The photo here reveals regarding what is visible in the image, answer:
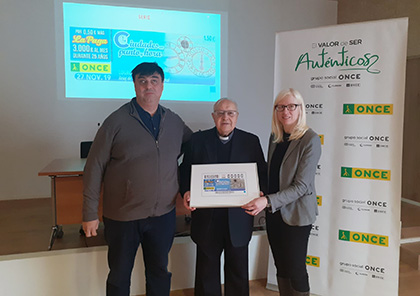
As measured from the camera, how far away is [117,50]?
4129 mm

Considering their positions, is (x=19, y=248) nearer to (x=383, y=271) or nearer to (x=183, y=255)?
(x=183, y=255)

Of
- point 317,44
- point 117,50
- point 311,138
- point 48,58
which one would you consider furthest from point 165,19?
point 311,138

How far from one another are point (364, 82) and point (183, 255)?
1.72m

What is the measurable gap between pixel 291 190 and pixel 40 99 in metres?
3.90

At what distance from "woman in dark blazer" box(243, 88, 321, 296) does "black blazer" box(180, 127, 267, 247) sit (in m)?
0.11

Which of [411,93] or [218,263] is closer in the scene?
[218,263]

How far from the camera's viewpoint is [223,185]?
1.53m

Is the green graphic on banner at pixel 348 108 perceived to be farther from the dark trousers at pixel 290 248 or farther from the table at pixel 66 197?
the table at pixel 66 197

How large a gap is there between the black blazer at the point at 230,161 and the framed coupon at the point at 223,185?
58 mm

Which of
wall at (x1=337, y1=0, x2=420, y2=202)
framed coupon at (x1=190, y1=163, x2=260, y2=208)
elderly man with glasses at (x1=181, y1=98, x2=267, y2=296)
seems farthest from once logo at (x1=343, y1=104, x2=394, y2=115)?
wall at (x1=337, y1=0, x2=420, y2=202)

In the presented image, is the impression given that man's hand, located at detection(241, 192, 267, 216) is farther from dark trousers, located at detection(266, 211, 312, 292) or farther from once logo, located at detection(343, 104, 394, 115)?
once logo, located at detection(343, 104, 394, 115)

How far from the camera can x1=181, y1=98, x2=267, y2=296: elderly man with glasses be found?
1.61 meters

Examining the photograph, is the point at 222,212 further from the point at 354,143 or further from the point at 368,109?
the point at 368,109

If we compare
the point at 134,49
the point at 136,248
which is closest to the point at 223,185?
the point at 136,248
